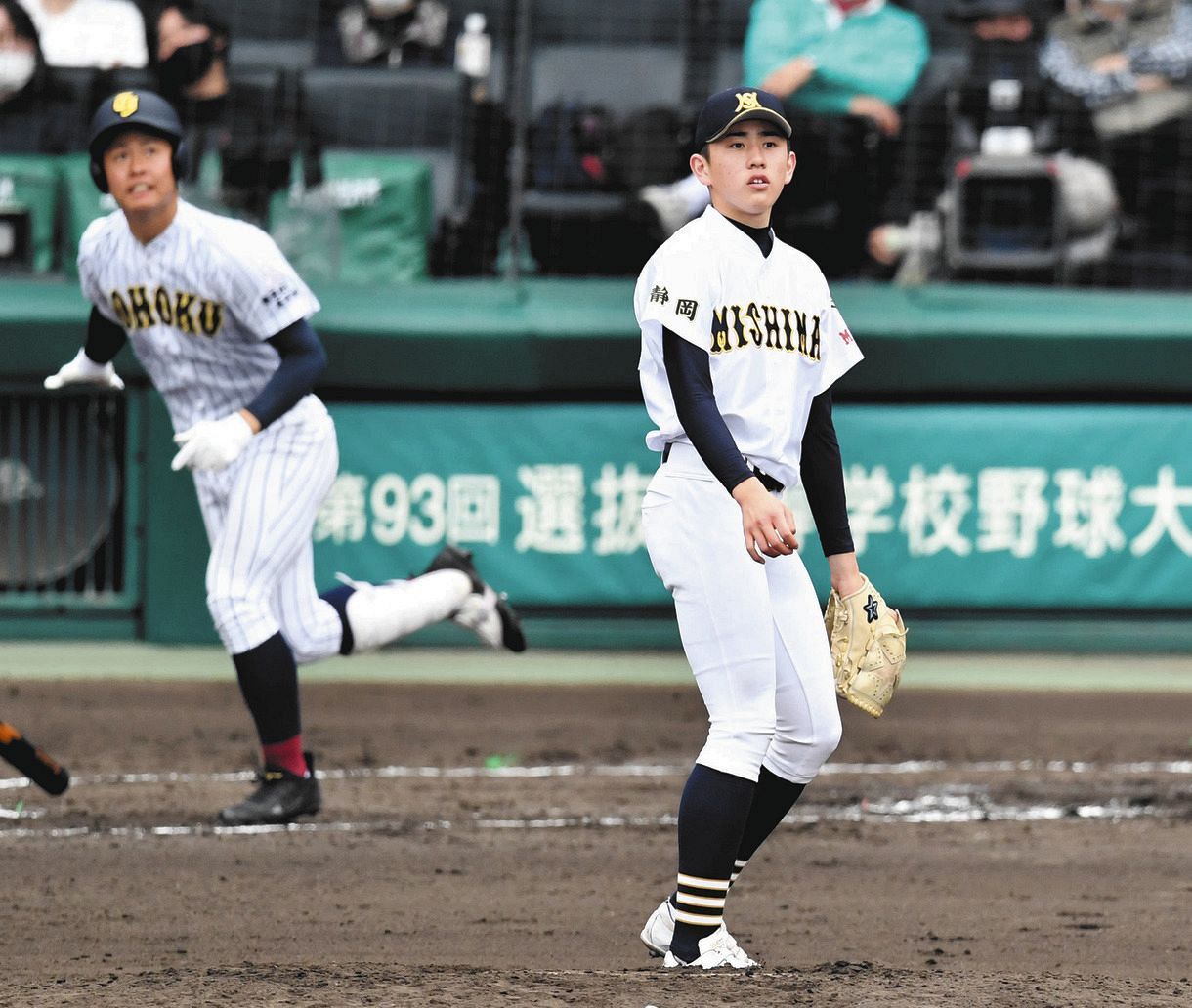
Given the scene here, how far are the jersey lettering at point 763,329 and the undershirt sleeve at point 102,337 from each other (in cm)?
259

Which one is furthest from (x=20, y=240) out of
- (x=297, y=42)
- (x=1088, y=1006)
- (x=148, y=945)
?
(x=1088, y=1006)

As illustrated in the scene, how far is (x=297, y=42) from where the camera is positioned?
11016mm

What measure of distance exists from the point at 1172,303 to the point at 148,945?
21.4 feet

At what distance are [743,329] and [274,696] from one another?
87.0 inches

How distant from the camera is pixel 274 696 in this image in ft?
17.9

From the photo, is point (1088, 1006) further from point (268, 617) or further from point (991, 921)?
point (268, 617)

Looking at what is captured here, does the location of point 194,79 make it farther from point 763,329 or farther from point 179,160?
point 763,329

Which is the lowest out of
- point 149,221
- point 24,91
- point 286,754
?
point 286,754

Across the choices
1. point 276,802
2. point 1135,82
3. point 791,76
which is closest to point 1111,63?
point 1135,82

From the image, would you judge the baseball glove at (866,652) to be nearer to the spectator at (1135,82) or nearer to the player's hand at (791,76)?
the player's hand at (791,76)

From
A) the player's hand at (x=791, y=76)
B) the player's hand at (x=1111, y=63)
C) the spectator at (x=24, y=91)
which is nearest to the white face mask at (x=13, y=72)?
the spectator at (x=24, y=91)

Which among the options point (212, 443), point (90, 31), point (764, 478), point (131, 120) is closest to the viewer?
point (764, 478)

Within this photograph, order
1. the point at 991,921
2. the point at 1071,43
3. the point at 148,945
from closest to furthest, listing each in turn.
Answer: the point at 148,945 → the point at 991,921 → the point at 1071,43

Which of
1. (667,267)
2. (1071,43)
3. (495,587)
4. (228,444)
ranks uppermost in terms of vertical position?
(1071,43)
